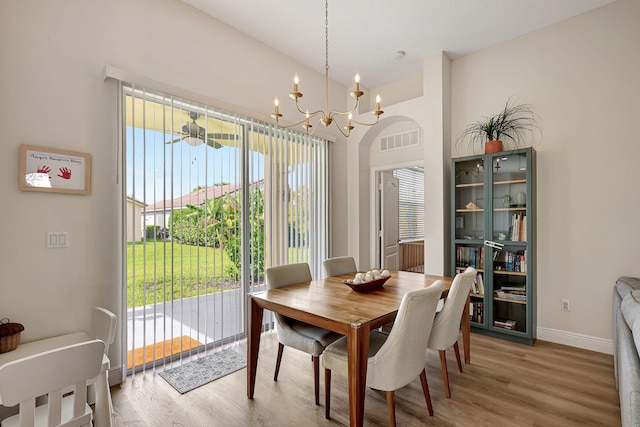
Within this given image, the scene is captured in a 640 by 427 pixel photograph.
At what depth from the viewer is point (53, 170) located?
2.13 meters

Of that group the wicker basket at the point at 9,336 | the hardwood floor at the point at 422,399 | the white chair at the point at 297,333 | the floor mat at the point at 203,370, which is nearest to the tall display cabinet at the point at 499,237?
the hardwood floor at the point at 422,399

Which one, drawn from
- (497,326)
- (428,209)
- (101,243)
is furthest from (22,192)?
(497,326)

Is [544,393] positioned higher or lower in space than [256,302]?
lower

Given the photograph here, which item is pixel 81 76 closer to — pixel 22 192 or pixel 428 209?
pixel 22 192

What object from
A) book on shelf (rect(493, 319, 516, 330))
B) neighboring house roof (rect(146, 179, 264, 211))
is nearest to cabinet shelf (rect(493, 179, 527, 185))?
book on shelf (rect(493, 319, 516, 330))

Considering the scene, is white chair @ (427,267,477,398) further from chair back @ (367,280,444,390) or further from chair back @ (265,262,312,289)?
chair back @ (265,262,312,289)

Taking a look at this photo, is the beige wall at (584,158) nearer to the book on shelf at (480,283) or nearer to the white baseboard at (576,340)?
the white baseboard at (576,340)

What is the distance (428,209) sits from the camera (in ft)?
12.5

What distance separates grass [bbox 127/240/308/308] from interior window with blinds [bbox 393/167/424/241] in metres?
3.91

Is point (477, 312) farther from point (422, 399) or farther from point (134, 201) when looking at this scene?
point (134, 201)

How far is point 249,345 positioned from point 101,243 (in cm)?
135

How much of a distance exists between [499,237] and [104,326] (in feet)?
11.7

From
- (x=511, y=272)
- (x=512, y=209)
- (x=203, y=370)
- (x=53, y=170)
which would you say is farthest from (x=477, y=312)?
(x=53, y=170)

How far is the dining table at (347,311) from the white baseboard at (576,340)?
116 centimetres
